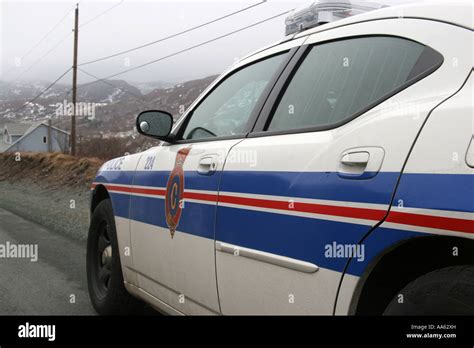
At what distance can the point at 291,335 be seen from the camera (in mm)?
1928

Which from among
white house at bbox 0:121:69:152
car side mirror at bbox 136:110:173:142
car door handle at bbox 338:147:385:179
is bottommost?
car door handle at bbox 338:147:385:179

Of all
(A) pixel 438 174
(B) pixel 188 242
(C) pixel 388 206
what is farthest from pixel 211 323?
(A) pixel 438 174

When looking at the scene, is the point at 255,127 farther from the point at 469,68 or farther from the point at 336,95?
the point at 469,68

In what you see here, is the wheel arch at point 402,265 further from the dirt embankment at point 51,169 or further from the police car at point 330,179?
the dirt embankment at point 51,169

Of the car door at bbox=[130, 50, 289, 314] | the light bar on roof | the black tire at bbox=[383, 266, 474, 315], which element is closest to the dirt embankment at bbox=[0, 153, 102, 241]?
the car door at bbox=[130, 50, 289, 314]

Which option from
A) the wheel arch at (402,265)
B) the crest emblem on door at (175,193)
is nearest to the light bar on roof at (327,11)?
the crest emblem on door at (175,193)

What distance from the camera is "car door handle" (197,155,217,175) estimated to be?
8.20 feet

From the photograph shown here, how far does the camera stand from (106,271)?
405cm

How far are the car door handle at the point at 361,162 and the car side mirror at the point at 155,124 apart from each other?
1689mm

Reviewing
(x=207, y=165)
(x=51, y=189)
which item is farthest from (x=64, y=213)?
(x=207, y=165)

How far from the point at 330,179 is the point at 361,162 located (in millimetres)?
137

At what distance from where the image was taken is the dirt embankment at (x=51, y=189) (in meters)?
10.4

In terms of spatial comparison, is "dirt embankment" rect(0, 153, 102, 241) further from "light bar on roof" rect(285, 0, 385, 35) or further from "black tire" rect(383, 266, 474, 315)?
"black tire" rect(383, 266, 474, 315)

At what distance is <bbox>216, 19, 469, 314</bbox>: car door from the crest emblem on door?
44 centimetres
